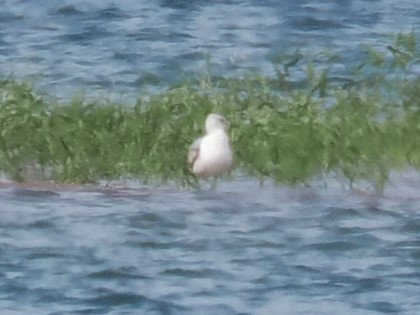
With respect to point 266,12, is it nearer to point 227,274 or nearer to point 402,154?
point 402,154

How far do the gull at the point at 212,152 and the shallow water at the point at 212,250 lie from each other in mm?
137

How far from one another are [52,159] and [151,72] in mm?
3414

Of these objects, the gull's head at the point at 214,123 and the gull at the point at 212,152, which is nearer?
the gull at the point at 212,152

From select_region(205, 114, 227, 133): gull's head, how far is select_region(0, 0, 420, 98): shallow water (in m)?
3.09

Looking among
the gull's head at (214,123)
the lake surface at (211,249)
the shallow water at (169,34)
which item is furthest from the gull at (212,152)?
the shallow water at (169,34)

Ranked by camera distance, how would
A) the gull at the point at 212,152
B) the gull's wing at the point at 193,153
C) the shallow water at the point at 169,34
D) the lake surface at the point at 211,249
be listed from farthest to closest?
1. the shallow water at the point at 169,34
2. the gull's wing at the point at 193,153
3. the gull at the point at 212,152
4. the lake surface at the point at 211,249

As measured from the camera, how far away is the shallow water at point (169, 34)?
58.1 ft

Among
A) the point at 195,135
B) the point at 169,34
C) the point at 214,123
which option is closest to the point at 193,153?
the point at 214,123

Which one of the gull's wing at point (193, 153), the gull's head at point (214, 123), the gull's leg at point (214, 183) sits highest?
the gull's head at point (214, 123)

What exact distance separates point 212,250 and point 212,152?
807mm

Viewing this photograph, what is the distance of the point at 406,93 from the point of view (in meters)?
15.0

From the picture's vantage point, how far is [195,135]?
14.1 m

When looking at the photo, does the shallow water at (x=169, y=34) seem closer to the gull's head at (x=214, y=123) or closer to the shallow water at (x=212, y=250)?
the gull's head at (x=214, y=123)

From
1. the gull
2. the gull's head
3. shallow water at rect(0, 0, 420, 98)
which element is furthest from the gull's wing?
shallow water at rect(0, 0, 420, 98)
